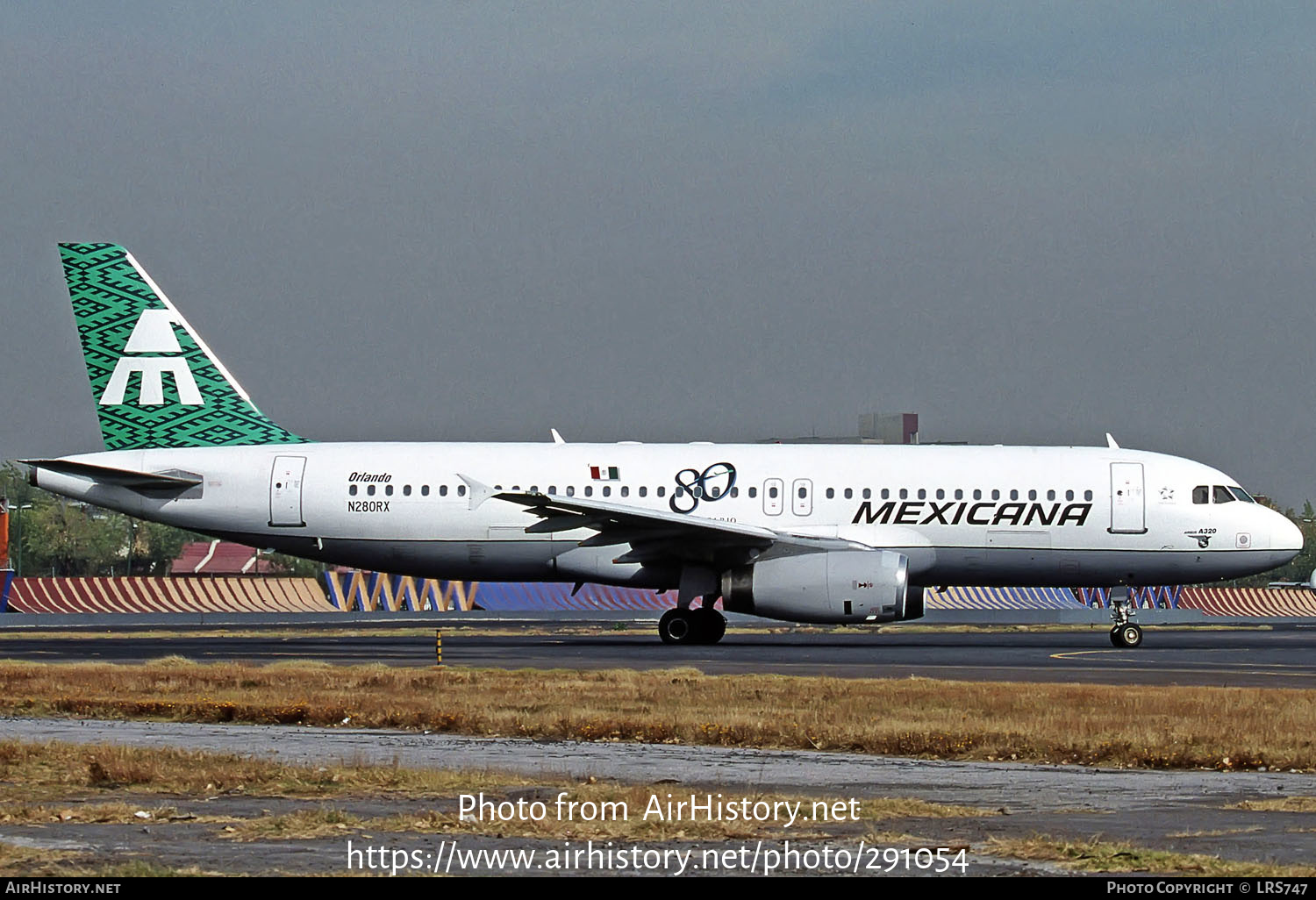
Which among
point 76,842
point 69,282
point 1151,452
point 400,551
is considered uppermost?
point 69,282

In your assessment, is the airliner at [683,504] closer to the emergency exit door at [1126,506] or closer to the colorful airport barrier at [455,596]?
the emergency exit door at [1126,506]

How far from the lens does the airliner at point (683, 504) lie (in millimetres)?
33688

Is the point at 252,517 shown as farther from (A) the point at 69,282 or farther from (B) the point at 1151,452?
(B) the point at 1151,452

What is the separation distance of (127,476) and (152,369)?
2.62 meters

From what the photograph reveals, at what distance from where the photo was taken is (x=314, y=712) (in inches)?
733

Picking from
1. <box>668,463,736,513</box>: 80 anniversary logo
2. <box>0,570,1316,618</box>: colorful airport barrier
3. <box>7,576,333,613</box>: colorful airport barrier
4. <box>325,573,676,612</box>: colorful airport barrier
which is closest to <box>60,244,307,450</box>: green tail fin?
<box>668,463,736,513</box>: 80 anniversary logo

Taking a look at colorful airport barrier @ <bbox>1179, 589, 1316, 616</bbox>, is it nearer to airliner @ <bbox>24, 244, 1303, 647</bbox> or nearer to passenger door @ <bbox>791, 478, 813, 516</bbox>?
airliner @ <bbox>24, 244, 1303, 647</bbox>

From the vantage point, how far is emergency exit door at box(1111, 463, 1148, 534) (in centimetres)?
3419

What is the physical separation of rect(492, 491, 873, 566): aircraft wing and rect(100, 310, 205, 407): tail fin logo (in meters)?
7.31

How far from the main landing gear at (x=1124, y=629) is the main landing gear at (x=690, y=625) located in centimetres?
749

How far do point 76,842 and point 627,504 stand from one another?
24.7 meters

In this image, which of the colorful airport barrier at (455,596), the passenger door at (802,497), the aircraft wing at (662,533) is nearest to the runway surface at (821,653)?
the aircraft wing at (662,533)

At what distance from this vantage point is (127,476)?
34.6 m
